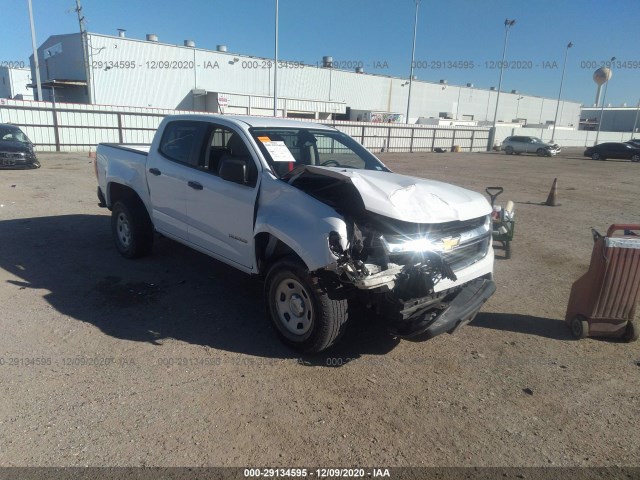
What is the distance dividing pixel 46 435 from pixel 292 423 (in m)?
1.52

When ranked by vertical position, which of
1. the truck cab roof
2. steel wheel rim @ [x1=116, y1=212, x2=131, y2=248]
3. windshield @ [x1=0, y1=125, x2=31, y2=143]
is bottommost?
steel wheel rim @ [x1=116, y1=212, x2=131, y2=248]

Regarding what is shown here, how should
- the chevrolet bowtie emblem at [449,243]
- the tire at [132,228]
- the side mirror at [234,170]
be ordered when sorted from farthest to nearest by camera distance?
the tire at [132,228] < the side mirror at [234,170] < the chevrolet bowtie emblem at [449,243]

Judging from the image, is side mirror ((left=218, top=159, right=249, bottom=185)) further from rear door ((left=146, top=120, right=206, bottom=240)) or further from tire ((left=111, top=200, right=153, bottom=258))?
tire ((left=111, top=200, right=153, bottom=258))

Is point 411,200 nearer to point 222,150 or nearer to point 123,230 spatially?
point 222,150

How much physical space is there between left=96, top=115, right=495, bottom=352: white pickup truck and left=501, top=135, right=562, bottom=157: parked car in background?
1668 inches

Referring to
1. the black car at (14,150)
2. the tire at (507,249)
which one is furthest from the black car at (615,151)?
the black car at (14,150)

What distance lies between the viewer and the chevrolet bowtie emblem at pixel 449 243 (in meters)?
3.48

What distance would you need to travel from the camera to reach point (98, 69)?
33.9 m

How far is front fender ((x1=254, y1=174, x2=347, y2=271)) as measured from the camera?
3.24 m

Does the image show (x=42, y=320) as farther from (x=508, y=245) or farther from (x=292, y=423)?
(x=508, y=245)

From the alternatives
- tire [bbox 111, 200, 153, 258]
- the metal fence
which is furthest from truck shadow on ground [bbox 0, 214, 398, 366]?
the metal fence

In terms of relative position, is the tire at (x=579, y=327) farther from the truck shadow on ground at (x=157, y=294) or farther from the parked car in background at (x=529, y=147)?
the parked car in background at (x=529, y=147)

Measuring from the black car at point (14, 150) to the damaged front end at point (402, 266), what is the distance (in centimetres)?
1547

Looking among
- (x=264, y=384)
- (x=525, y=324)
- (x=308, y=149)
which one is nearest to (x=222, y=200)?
(x=308, y=149)
